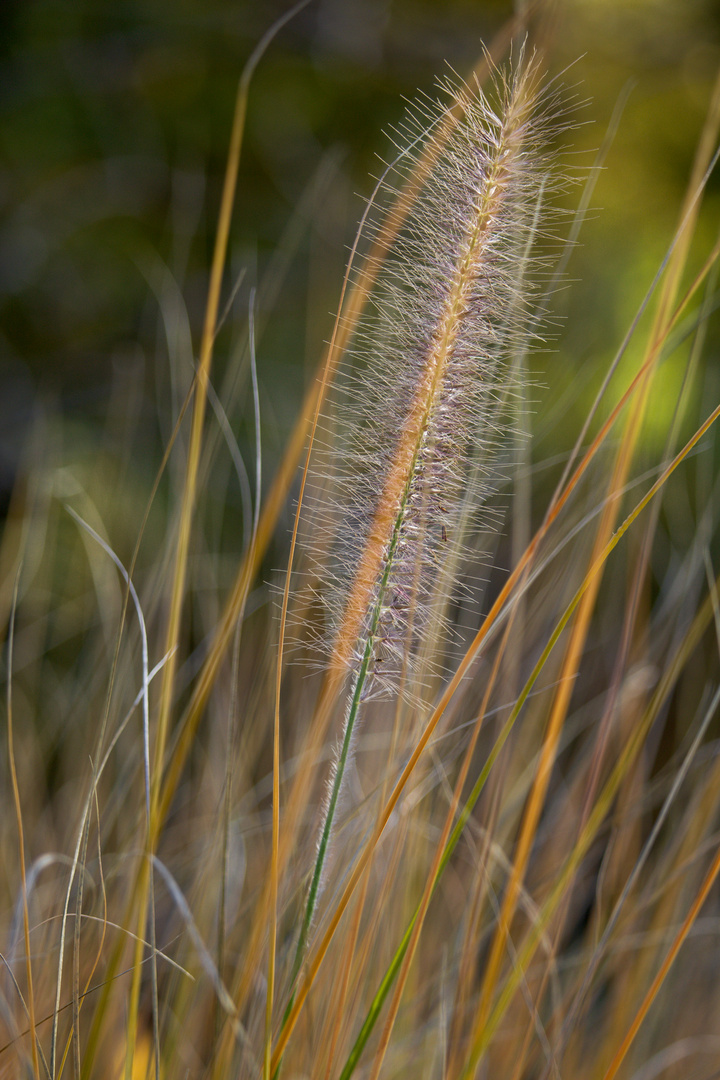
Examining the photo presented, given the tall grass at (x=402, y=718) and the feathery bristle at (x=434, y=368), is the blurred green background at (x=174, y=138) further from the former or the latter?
the feathery bristle at (x=434, y=368)

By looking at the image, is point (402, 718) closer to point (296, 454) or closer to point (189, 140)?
point (296, 454)

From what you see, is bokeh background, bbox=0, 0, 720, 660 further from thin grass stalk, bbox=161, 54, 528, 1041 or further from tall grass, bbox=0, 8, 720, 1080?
thin grass stalk, bbox=161, 54, 528, 1041

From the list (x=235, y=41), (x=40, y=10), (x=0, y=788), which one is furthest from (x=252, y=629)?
(x=40, y=10)

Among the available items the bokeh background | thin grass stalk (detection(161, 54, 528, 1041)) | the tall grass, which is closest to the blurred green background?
the bokeh background

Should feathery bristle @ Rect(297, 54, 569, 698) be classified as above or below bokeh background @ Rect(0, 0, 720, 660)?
below

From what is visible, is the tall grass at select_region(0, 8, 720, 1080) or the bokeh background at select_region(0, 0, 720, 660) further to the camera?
the bokeh background at select_region(0, 0, 720, 660)

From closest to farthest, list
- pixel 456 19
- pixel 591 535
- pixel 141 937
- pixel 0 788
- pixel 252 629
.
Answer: pixel 141 937, pixel 591 535, pixel 0 788, pixel 252 629, pixel 456 19

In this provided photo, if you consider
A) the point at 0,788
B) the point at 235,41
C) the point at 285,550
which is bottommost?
the point at 0,788

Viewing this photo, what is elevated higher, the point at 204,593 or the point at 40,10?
the point at 40,10

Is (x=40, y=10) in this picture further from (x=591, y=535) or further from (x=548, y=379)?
(x=591, y=535)
